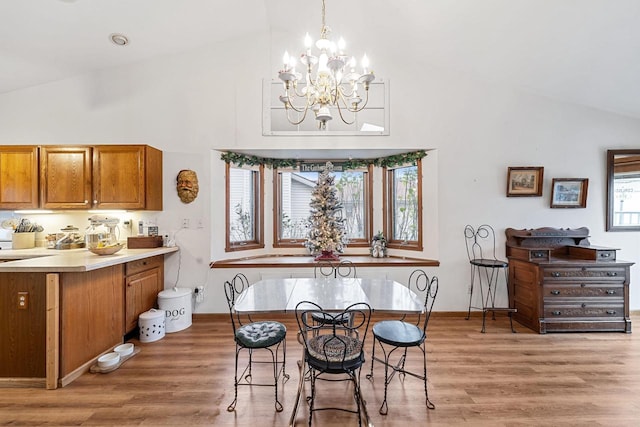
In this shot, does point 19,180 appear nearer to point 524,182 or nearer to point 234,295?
point 234,295

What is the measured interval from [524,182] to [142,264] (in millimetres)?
4759

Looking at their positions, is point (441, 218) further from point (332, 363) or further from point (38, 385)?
point (38, 385)

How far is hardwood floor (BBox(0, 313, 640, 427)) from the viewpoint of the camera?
185cm

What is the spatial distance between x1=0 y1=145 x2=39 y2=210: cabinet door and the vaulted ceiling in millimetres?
986

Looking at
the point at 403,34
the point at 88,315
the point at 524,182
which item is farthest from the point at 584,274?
the point at 88,315

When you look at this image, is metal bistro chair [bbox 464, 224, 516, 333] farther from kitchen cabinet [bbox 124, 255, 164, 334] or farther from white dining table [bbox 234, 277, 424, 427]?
Answer: kitchen cabinet [bbox 124, 255, 164, 334]

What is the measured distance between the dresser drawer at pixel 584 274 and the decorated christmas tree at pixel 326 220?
2.37 m

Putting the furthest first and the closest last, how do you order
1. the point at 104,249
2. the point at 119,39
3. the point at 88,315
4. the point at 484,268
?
the point at 484,268 → the point at 119,39 → the point at 104,249 → the point at 88,315

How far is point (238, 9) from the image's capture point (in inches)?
124

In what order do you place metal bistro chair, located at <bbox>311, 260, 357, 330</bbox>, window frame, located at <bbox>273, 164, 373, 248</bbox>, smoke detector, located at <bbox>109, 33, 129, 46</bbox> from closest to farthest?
smoke detector, located at <bbox>109, 33, 129, 46</bbox> → metal bistro chair, located at <bbox>311, 260, 357, 330</bbox> → window frame, located at <bbox>273, 164, 373, 248</bbox>

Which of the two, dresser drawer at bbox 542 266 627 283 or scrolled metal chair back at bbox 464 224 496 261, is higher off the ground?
scrolled metal chair back at bbox 464 224 496 261

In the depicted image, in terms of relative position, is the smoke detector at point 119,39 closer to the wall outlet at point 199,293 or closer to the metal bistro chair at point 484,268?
the wall outlet at point 199,293

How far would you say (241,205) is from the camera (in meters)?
4.02

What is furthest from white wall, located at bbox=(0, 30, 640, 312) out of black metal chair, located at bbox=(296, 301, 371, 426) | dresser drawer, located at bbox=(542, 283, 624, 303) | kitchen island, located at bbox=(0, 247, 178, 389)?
black metal chair, located at bbox=(296, 301, 371, 426)
